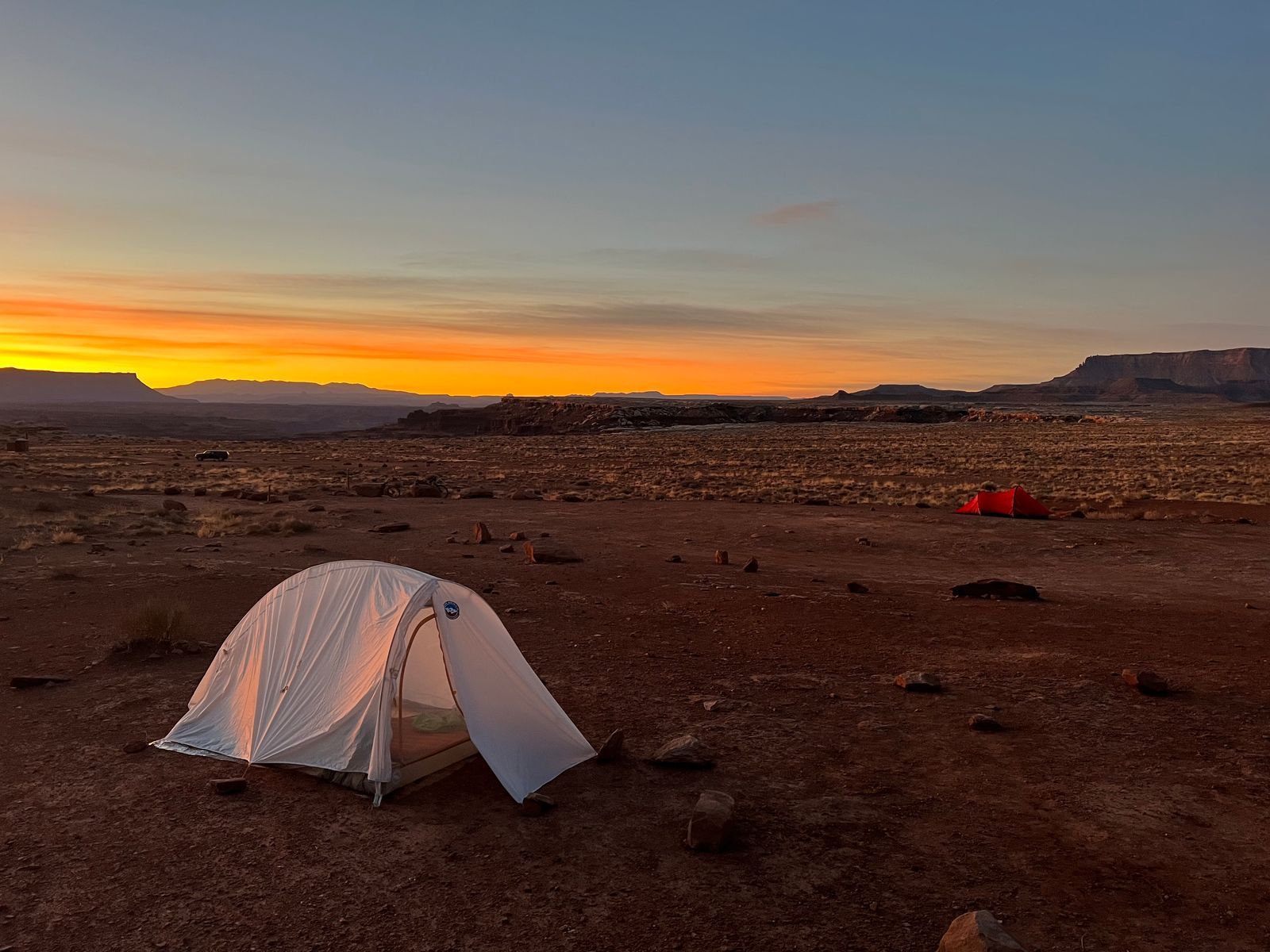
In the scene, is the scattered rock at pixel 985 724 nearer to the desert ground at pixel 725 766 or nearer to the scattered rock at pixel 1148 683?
the desert ground at pixel 725 766

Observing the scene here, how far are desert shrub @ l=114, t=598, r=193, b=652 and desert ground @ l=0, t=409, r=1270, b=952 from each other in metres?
0.11

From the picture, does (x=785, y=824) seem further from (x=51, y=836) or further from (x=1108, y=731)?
(x=51, y=836)

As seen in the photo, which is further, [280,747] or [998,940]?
[280,747]

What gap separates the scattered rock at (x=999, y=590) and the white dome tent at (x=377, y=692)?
901 centimetres

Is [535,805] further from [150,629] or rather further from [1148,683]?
[1148,683]

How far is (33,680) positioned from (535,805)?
677 cm

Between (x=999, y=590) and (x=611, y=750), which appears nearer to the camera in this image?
(x=611, y=750)

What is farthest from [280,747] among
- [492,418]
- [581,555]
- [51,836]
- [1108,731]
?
[492,418]

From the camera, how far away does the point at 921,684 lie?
9.98 m

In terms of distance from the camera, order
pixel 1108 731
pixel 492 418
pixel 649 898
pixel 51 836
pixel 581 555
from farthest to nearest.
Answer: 1. pixel 492 418
2. pixel 581 555
3. pixel 1108 731
4. pixel 51 836
5. pixel 649 898

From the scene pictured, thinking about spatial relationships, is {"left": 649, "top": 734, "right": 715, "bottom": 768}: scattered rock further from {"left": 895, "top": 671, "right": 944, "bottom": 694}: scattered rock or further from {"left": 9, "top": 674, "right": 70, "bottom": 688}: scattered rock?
{"left": 9, "top": 674, "right": 70, "bottom": 688}: scattered rock

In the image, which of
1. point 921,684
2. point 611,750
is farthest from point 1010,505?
point 611,750

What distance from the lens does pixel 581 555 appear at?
60.8 ft

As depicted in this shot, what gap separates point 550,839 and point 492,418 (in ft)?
332
